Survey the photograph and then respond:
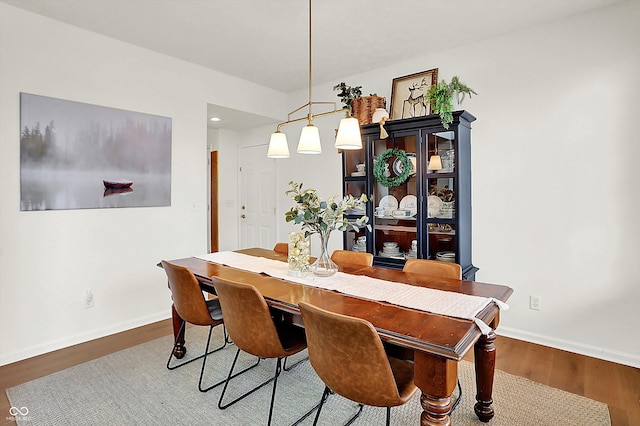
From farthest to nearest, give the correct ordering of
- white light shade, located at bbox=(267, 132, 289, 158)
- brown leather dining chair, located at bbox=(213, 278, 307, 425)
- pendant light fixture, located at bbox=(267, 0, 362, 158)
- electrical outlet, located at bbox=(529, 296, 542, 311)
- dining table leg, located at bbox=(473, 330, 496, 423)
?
1. electrical outlet, located at bbox=(529, 296, 542, 311)
2. white light shade, located at bbox=(267, 132, 289, 158)
3. pendant light fixture, located at bbox=(267, 0, 362, 158)
4. dining table leg, located at bbox=(473, 330, 496, 423)
5. brown leather dining chair, located at bbox=(213, 278, 307, 425)

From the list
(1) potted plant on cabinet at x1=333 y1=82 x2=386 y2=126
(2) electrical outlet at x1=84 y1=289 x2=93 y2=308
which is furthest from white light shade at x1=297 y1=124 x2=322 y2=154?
(2) electrical outlet at x1=84 y1=289 x2=93 y2=308

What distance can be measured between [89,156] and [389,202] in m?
2.63

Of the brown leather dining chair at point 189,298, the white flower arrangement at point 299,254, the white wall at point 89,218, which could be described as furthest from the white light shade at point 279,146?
the white wall at point 89,218

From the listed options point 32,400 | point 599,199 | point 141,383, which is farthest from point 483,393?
point 32,400

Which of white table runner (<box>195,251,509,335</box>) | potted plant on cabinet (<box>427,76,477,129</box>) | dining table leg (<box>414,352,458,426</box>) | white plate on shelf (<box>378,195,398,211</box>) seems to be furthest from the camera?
white plate on shelf (<box>378,195,398,211</box>)

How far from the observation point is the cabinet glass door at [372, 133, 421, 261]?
3104 mm

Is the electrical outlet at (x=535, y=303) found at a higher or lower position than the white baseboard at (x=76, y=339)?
higher

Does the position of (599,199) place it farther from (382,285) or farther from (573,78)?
(382,285)

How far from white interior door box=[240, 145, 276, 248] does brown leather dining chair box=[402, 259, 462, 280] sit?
2908 millimetres

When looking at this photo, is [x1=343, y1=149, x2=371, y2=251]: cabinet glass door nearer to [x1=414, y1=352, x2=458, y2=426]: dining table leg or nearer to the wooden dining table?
the wooden dining table

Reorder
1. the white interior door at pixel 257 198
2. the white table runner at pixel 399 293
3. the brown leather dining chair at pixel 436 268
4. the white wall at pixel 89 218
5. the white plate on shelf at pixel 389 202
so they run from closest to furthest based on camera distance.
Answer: the white table runner at pixel 399 293 → the brown leather dining chair at pixel 436 268 → the white wall at pixel 89 218 → the white plate on shelf at pixel 389 202 → the white interior door at pixel 257 198

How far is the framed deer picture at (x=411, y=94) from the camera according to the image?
333 cm

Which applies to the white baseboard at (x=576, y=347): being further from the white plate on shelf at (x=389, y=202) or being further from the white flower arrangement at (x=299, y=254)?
the white flower arrangement at (x=299, y=254)
